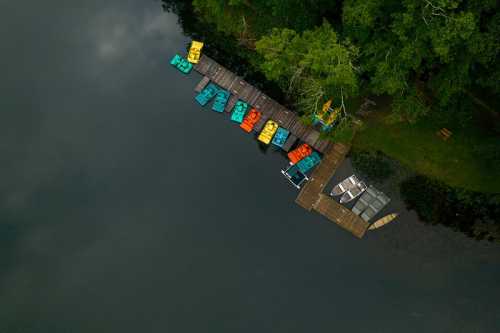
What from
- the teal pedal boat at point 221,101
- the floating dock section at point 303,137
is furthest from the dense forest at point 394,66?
the teal pedal boat at point 221,101

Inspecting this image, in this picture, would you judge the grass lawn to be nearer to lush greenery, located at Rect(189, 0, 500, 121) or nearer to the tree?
lush greenery, located at Rect(189, 0, 500, 121)

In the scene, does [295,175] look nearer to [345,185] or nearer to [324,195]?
[324,195]

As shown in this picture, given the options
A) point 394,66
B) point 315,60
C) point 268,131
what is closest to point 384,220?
point 268,131

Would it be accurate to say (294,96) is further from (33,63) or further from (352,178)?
→ (33,63)

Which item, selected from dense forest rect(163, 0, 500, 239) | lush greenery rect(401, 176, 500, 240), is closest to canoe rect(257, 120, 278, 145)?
dense forest rect(163, 0, 500, 239)

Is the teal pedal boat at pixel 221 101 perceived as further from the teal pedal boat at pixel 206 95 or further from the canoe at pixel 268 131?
the canoe at pixel 268 131
